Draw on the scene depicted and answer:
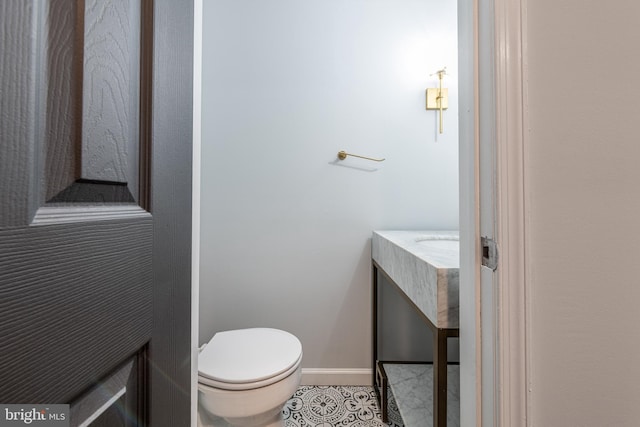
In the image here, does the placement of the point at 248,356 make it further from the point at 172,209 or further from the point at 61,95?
the point at 61,95

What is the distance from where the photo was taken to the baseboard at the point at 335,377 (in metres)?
1.49

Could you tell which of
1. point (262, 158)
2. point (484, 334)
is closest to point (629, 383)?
point (484, 334)

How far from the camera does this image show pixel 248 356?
41.3 inches

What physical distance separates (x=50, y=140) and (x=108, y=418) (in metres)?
0.32

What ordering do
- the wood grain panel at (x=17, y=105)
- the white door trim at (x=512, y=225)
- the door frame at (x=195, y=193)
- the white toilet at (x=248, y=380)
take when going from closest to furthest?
the wood grain panel at (x=17, y=105)
the white door trim at (x=512, y=225)
the door frame at (x=195, y=193)
the white toilet at (x=248, y=380)

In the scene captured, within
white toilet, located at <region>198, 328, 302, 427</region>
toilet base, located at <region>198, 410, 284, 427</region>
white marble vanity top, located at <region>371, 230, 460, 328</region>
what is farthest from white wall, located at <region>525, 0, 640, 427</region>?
toilet base, located at <region>198, 410, 284, 427</region>

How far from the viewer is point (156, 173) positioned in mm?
410

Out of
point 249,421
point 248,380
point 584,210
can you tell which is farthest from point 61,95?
point 249,421

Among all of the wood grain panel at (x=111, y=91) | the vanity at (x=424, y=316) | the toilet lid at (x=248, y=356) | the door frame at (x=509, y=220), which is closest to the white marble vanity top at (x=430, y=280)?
the vanity at (x=424, y=316)

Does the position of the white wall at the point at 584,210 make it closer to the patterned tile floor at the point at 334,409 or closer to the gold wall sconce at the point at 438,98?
the patterned tile floor at the point at 334,409

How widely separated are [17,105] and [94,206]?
0.12m

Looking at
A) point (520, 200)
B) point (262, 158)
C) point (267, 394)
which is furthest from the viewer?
point (262, 158)

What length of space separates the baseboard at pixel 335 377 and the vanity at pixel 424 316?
0.06 meters

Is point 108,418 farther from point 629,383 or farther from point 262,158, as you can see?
point 262,158
